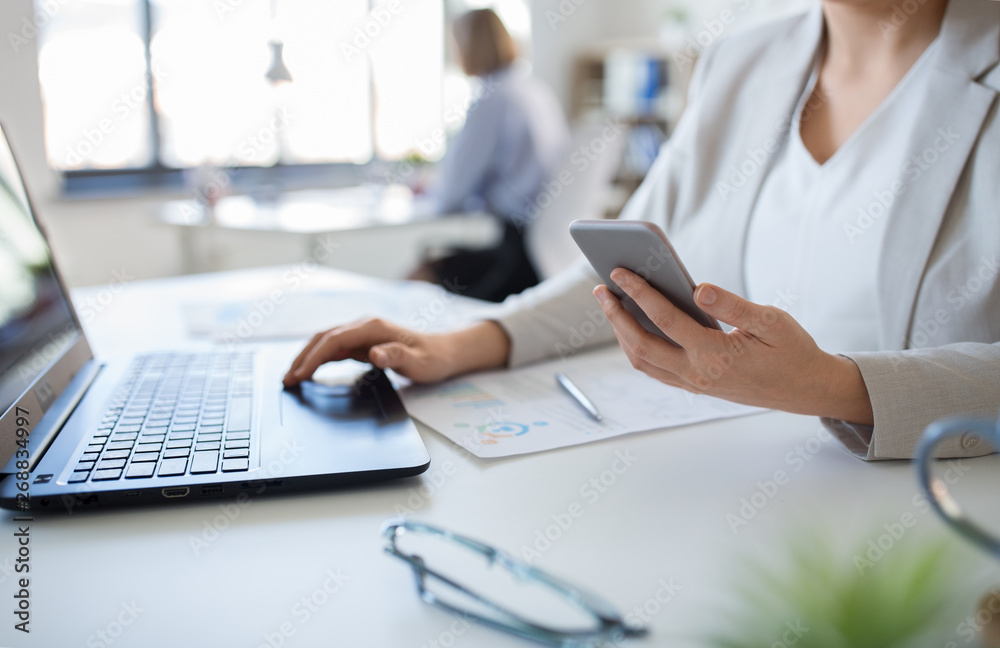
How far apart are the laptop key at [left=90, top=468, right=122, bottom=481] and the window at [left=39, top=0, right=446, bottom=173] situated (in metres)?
2.83

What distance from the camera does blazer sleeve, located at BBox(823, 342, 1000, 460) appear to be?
2.25 feet

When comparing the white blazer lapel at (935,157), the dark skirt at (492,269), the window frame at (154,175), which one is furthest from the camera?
the window frame at (154,175)

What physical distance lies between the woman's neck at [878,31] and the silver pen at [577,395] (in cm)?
58

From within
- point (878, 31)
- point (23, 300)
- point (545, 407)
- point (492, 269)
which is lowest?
point (492, 269)

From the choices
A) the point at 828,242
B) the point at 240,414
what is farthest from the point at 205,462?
the point at 828,242

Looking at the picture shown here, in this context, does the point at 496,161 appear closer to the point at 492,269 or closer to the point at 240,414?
the point at 492,269

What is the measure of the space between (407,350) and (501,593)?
0.43m

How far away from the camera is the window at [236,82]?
3713 millimetres

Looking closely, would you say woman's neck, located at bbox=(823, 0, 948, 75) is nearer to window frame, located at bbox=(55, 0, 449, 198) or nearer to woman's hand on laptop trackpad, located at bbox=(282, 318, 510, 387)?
woman's hand on laptop trackpad, located at bbox=(282, 318, 510, 387)

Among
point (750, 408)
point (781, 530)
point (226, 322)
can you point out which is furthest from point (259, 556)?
point (226, 322)

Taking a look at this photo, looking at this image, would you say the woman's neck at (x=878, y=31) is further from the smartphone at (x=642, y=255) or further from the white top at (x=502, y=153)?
the white top at (x=502, y=153)

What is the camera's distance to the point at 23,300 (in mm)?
789

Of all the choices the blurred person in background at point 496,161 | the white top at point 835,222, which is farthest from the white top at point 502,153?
the white top at point 835,222

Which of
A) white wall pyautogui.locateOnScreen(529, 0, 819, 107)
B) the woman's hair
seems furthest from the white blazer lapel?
white wall pyautogui.locateOnScreen(529, 0, 819, 107)
